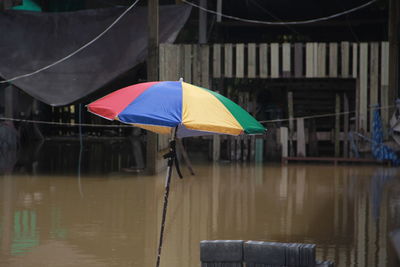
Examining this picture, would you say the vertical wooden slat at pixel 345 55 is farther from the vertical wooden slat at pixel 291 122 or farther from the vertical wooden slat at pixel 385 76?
the vertical wooden slat at pixel 291 122

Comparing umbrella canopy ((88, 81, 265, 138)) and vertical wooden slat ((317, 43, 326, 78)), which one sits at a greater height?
vertical wooden slat ((317, 43, 326, 78))

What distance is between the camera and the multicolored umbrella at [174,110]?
6520 millimetres

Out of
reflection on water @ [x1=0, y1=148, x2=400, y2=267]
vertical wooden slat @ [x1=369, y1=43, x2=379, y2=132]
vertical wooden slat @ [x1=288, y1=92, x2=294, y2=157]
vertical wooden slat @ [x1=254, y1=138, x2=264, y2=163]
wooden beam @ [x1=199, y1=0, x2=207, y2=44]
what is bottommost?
reflection on water @ [x1=0, y1=148, x2=400, y2=267]

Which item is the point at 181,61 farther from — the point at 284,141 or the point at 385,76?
the point at 385,76

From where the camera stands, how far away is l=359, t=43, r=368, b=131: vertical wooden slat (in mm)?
18953

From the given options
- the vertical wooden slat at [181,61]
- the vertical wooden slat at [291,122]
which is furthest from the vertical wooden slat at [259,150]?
the vertical wooden slat at [181,61]

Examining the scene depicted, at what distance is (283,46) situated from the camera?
19188 mm

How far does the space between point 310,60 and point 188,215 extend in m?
8.81

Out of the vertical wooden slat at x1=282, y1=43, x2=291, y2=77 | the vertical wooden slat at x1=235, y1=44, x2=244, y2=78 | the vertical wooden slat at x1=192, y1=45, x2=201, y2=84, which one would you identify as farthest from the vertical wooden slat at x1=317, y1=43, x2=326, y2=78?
the vertical wooden slat at x1=192, y1=45, x2=201, y2=84

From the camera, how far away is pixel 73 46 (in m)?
18.3

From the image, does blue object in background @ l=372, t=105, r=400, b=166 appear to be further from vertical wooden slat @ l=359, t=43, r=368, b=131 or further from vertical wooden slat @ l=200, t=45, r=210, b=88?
vertical wooden slat @ l=200, t=45, r=210, b=88

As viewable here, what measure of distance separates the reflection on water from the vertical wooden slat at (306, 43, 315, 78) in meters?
3.27

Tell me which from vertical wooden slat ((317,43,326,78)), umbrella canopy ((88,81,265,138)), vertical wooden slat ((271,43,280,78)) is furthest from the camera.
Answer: vertical wooden slat ((271,43,280,78))

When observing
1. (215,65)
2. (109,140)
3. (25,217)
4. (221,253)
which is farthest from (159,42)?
(221,253)
